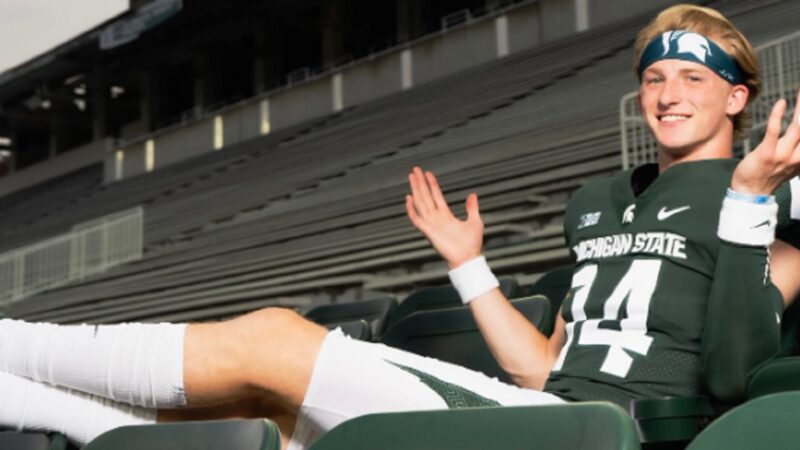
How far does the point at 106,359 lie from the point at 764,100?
17.6ft

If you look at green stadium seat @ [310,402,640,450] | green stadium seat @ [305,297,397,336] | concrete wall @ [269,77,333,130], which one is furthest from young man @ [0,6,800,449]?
concrete wall @ [269,77,333,130]

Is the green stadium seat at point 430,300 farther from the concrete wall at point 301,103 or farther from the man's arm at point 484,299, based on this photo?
the concrete wall at point 301,103

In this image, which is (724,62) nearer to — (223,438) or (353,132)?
(223,438)

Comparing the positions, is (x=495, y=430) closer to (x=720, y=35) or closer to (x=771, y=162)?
(x=771, y=162)

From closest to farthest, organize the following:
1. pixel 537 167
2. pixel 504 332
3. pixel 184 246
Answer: pixel 504 332, pixel 537 167, pixel 184 246

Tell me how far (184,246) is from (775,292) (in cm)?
928

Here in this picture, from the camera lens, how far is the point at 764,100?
6.27 m

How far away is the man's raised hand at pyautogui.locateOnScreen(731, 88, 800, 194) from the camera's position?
147 centimetres

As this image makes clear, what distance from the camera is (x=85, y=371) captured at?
1.55 meters

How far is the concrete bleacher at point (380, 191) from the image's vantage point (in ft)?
21.9

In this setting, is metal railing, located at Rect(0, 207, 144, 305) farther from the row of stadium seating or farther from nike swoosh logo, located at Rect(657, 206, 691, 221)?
the row of stadium seating

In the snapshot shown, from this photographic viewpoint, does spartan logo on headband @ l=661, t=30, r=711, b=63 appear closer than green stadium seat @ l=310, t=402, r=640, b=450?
No

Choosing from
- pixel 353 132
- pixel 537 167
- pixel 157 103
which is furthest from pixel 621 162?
pixel 157 103

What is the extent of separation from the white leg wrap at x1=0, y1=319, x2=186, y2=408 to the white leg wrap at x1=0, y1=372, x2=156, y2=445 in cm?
2
